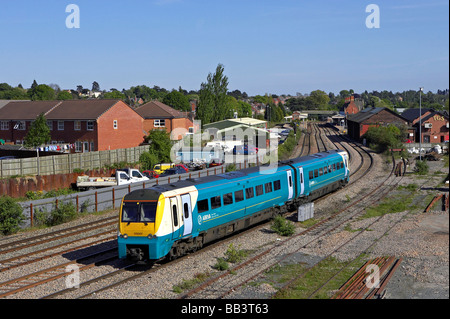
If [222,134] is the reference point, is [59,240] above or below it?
below

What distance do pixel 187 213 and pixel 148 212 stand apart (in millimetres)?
1725

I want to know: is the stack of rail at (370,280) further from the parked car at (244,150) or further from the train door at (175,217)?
the parked car at (244,150)

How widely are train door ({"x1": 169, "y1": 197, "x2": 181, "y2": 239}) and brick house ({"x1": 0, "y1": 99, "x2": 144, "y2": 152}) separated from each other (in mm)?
32342

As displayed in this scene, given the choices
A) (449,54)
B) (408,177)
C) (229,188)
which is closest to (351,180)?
(408,177)

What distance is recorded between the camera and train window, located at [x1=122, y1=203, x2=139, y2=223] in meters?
16.4

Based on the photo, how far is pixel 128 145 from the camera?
51.2 m

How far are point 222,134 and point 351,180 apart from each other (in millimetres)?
30880

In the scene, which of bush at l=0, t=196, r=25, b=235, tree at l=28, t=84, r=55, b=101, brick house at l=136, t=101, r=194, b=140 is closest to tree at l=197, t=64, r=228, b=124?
brick house at l=136, t=101, r=194, b=140

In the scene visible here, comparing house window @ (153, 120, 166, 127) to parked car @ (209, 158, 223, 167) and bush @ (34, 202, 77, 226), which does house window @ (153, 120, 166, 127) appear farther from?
bush @ (34, 202, 77, 226)

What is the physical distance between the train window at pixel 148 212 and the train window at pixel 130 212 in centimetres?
24

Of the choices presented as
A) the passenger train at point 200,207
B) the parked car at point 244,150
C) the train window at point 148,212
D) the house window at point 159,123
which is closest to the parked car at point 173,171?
the passenger train at point 200,207

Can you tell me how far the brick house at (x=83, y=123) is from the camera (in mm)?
47812

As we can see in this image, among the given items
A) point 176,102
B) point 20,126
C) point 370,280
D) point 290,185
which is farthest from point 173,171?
point 176,102
